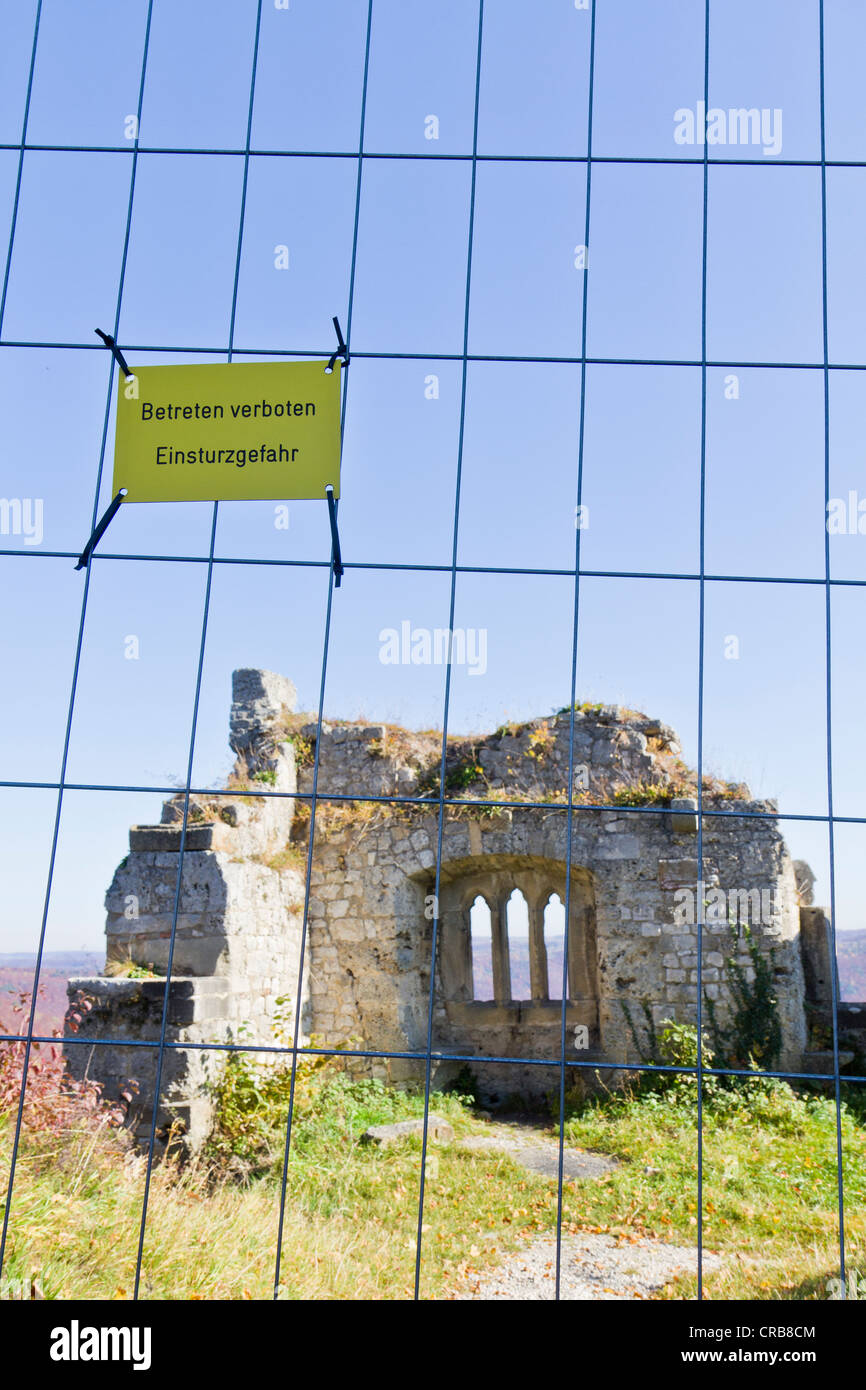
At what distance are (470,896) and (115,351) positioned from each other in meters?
8.38

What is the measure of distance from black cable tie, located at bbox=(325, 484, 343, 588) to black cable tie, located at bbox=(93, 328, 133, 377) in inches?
40.3

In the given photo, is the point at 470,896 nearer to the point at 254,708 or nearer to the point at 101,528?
the point at 254,708

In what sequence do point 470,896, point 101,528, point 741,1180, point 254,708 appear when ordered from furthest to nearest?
point 254,708 < point 470,896 < point 741,1180 < point 101,528

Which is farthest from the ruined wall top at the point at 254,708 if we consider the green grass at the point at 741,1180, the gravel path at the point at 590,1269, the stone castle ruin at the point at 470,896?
the gravel path at the point at 590,1269

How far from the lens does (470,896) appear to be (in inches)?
452

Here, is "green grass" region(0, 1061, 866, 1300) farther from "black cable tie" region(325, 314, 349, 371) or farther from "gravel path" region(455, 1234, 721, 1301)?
"black cable tie" region(325, 314, 349, 371)

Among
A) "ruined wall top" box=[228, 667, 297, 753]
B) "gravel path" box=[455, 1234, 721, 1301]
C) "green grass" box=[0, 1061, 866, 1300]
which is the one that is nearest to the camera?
"green grass" box=[0, 1061, 866, 1300]

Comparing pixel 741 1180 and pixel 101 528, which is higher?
pixel 101 528

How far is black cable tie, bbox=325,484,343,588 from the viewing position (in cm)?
405

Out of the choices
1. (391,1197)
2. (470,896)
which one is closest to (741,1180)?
(391,1197)

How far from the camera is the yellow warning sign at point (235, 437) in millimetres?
4090

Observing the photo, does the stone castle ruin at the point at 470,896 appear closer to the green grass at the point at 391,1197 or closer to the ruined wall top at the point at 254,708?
the ruined wall top at the point at 254,708

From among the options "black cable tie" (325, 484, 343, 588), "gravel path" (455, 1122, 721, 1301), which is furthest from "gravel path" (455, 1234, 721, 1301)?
"black cable tie" (325, 484, 343, 588)
